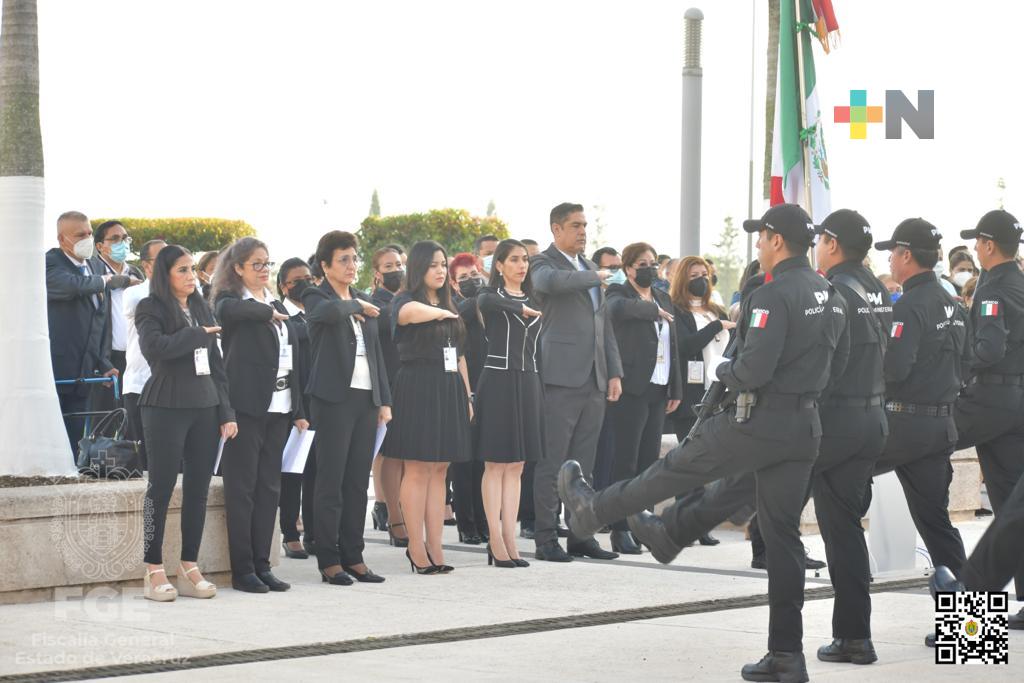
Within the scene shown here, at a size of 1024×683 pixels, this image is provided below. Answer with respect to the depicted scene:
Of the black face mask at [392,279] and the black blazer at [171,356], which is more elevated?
the black face mask at [392,279]

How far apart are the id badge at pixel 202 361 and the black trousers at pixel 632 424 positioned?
154 inches

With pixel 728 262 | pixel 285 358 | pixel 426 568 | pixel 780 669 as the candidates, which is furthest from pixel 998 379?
pixel 728 262

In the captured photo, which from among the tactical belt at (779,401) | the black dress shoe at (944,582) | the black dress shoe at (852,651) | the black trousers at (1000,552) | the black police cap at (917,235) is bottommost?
the black dress shoe at (852,651)

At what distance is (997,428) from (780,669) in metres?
2.75

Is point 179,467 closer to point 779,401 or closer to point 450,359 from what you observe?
point 450,359

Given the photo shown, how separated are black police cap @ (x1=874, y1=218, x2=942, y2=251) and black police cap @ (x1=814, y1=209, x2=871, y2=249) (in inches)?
24.2

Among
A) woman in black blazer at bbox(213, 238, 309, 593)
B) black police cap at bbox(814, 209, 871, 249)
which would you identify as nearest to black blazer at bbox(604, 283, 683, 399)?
woman in black blazer at bbox(213, 238, 309, 593)

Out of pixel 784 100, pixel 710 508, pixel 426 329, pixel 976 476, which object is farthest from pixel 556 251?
pixel 976 476

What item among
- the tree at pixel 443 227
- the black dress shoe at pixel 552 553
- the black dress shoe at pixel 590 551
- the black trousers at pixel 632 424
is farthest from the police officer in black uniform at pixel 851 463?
the tree at pixel 443 227

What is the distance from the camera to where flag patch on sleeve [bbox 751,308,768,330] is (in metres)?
7.02

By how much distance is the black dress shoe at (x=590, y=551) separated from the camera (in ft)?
37.6

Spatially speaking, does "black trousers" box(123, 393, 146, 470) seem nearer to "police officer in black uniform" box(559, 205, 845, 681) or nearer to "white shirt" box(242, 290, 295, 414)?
"white shirt" box(242, 290, 295, 414)

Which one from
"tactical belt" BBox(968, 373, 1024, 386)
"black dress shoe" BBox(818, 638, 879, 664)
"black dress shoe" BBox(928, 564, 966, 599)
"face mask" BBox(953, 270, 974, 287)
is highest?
"face mask" BBox(953, 270, 974, 287)

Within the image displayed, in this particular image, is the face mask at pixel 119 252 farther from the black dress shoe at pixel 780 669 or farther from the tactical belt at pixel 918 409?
the black dress shoe at pixel 780 669
